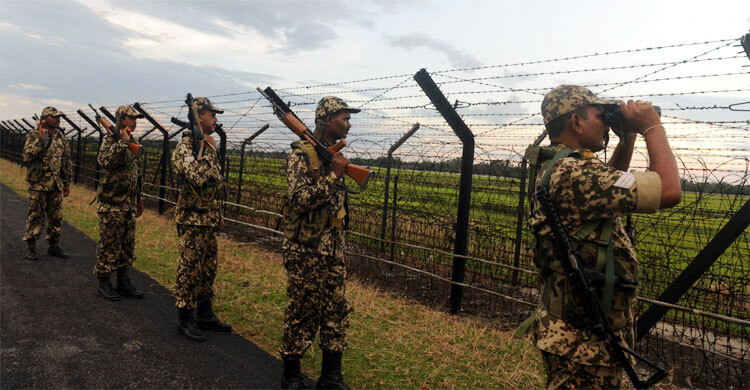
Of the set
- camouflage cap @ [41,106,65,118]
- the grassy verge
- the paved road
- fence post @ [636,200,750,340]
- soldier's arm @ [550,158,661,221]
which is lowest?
the paved road

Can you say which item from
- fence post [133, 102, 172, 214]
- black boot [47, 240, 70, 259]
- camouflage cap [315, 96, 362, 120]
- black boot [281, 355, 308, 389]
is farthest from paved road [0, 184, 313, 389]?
fence post [133, 102, 172, 214]

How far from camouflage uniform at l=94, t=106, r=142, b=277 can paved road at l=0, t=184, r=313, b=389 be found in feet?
1.60

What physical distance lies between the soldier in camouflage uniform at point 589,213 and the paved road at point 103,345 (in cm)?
220

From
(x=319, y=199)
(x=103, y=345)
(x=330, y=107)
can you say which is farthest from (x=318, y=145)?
(x=103, y=345)

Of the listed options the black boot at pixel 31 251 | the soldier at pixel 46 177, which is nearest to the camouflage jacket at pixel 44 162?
the soldier at pixel 46 177

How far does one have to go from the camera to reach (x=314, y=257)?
10.1ft

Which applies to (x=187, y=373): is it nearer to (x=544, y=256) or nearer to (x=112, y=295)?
(x=112, y=295)

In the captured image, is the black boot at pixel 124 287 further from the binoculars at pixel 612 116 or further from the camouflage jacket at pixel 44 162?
the binoculars at pixel 612 116

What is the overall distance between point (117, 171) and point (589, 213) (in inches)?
202

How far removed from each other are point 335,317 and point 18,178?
21069 mm

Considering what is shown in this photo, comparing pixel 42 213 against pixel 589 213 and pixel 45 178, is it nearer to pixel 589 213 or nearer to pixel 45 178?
pixel 45 178

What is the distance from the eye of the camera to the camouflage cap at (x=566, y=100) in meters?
2.01

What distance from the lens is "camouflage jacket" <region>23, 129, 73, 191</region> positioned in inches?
254

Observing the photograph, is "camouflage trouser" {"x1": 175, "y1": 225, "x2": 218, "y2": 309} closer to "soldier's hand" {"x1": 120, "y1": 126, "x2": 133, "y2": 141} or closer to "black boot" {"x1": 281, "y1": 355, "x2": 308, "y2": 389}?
"black boot" {"x1": 281, "y1": 355, "x2": 308, "y2": 389}
